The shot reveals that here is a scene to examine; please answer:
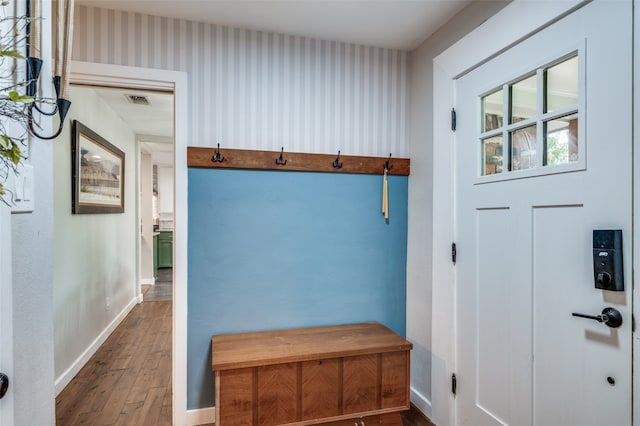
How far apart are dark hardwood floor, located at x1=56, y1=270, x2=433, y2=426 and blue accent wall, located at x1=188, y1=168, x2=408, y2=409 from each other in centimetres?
46

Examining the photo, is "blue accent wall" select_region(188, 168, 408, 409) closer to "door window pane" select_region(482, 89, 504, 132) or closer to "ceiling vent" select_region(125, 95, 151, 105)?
"door window pane" select_region(482, 89, 504, 132)

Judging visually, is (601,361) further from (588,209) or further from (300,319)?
(300,319)

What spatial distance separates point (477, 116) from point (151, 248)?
593 cm

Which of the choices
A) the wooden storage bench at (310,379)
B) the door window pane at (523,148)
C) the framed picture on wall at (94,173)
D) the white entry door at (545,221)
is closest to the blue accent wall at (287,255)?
the wooden storage bench at (310,379)

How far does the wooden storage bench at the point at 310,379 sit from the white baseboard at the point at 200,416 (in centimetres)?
40

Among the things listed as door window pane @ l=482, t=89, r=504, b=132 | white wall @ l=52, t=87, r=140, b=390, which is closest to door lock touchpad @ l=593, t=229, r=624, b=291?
→ door window pane @ l=482, t=89, r=504, b=132

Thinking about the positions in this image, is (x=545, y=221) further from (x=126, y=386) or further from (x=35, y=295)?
(x=126, y=386)

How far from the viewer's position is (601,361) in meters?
1.26

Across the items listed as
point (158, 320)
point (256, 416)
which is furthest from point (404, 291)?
→ point (158, 320)

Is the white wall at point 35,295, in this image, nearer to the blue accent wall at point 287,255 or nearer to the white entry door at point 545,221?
the blue accent wall at point 287,255

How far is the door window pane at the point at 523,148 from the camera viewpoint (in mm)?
1563

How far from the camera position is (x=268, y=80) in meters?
2.21

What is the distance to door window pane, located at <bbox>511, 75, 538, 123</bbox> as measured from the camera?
5.12 ft

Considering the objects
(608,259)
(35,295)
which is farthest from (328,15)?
(35,295)
